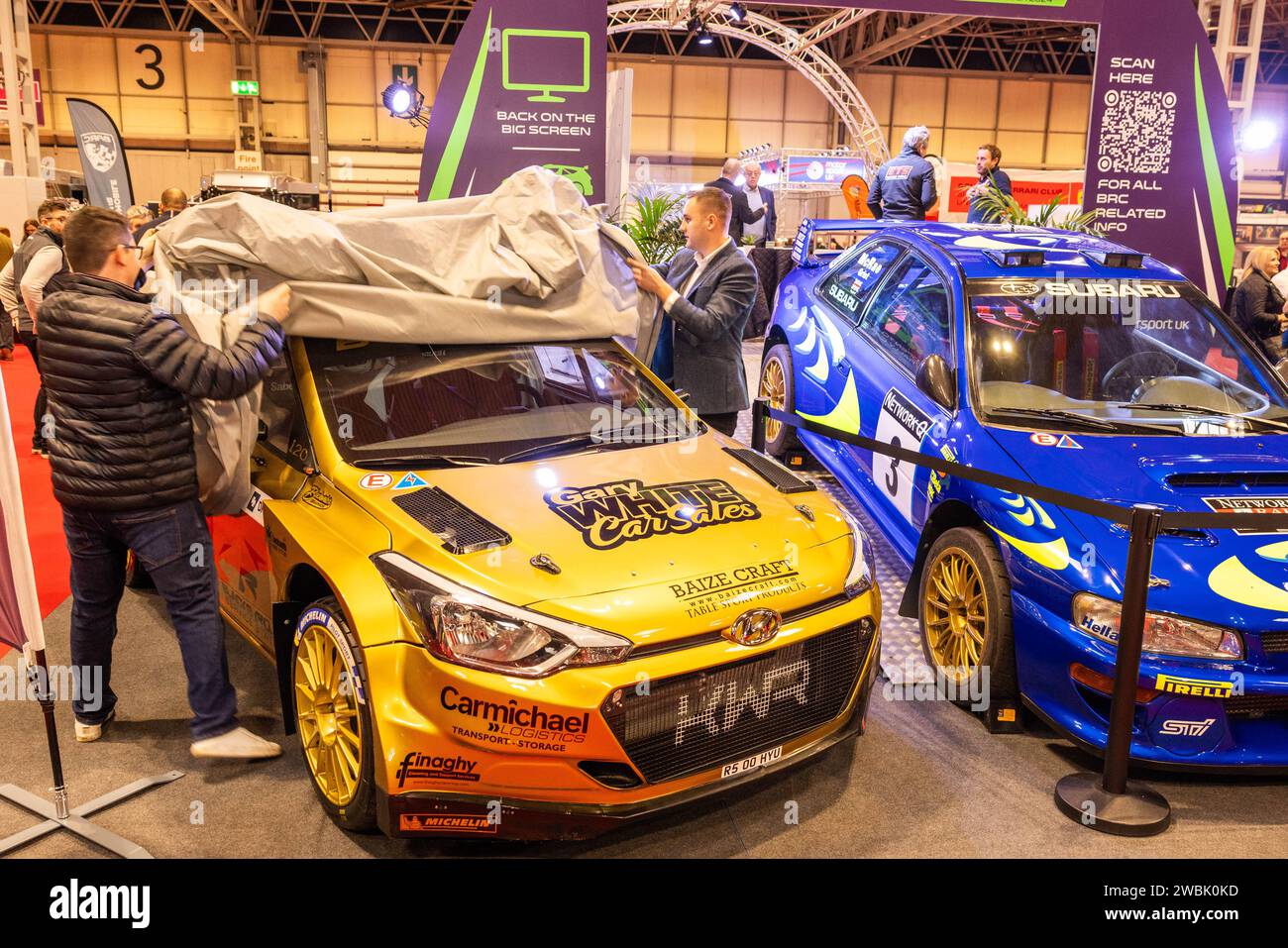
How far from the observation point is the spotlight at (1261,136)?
30.0 meters

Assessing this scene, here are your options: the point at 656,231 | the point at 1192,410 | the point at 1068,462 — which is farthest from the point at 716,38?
the point at 1068,462

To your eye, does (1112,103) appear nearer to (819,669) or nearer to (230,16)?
(819,669)

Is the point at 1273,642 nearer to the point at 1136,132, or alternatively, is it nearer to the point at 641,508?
the point at 641,508

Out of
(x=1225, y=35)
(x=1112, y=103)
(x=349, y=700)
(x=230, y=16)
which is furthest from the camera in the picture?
(x=230, y=16)

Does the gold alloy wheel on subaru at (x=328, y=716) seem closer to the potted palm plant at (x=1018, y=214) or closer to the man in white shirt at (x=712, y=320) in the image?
the man in white shirt at (x=712, y=320)

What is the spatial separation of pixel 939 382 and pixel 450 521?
2100 millimetres

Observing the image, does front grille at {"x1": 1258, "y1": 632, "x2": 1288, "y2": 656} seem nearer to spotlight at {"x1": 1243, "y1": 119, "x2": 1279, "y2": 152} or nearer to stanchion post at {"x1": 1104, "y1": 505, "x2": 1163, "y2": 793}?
stanchion post at {"x1": 1104, "y1": 505, "x2": 1163, "y2": 793}

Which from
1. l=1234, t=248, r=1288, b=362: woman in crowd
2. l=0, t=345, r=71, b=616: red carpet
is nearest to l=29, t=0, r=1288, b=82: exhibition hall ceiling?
l=1234, t=248, r=1288, b=362: woman in crowd

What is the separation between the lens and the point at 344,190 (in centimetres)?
2741

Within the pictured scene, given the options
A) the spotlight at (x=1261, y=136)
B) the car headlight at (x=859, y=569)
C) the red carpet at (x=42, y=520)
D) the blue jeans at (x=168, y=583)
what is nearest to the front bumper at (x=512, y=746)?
the car headlight at (x=859, y=569)

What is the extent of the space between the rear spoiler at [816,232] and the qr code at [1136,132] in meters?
2.78

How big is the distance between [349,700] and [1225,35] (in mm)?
10026

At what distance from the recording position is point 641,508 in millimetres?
3037

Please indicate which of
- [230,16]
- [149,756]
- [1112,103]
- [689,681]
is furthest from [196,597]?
[230,16]
